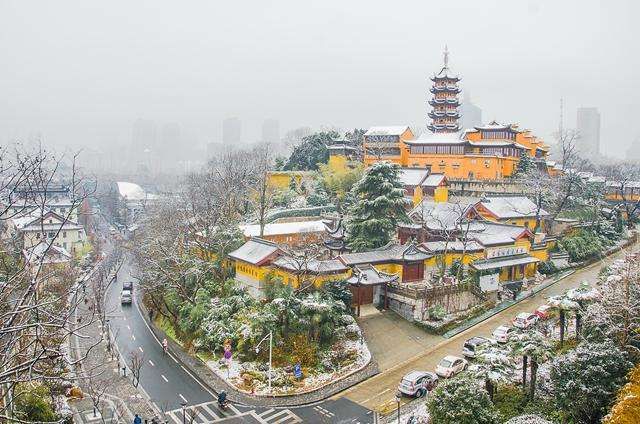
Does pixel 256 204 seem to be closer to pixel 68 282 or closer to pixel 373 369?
pixel 68 282

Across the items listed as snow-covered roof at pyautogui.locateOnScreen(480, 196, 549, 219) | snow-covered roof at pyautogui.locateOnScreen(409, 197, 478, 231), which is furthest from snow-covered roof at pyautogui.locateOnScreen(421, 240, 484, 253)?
snow-covered roof at pyautogui.locateOnScreen(480, 196, 549, 219)

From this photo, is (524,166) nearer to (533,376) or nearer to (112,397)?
(533,376)

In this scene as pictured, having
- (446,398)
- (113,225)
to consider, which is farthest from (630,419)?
(113,225)

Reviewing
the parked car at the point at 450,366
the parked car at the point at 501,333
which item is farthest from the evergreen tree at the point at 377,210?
the parked car at the point at 450,366

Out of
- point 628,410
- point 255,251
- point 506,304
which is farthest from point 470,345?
point 255,251

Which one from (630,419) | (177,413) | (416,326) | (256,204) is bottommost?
(177,413)

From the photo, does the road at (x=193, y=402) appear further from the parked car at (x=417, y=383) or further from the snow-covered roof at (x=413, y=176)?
the snow-covered roof at (x=413, y=176)

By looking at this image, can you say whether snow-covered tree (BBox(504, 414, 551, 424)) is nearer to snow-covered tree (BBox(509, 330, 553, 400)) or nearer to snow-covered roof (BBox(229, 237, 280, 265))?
snow-covered tree (BBox(509, 330, 553, 400))
